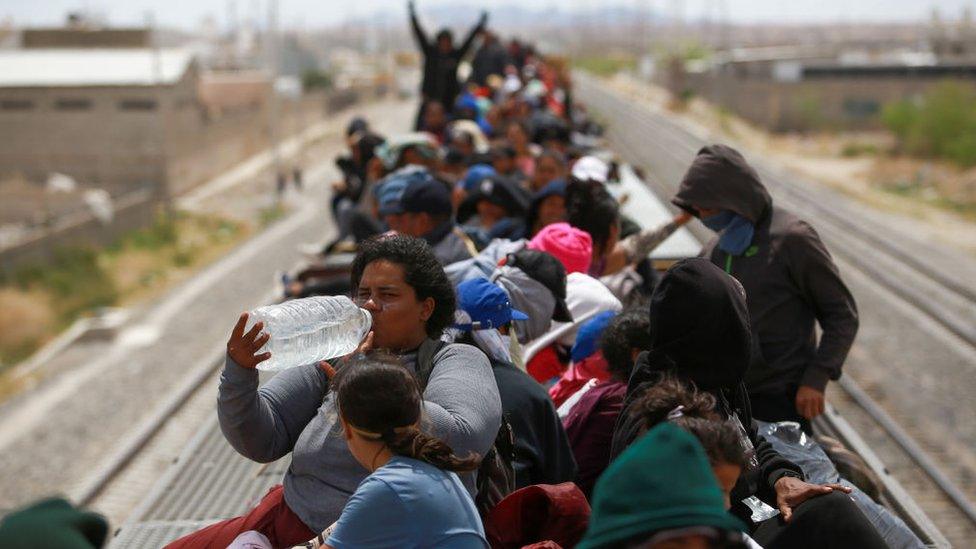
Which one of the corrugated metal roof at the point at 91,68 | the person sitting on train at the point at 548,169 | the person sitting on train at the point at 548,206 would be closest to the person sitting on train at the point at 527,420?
the person sitting on train at the point at 548,206

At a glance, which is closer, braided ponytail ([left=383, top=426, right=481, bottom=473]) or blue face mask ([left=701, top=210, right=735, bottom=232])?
braided ponytail ([left=383, top=426, right=481, bottom=473])

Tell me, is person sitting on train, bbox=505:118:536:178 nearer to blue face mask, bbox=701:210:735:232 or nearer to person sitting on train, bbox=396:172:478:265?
person sitting on train, bbox=396:172:478:265

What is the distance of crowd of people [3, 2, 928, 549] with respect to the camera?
2758mm

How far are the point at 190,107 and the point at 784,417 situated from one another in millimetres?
49537

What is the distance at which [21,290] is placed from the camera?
28.6 meters

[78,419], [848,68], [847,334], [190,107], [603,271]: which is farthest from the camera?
[848,68]

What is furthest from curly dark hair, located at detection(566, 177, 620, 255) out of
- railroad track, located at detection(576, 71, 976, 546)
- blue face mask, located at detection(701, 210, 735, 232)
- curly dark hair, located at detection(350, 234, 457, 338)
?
railroad track, located at detection(576, 71, 976, 546)

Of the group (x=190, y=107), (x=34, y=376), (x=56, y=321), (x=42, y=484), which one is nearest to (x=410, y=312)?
(x=42, y=484)

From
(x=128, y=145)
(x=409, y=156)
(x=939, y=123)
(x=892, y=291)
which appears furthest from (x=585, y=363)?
(x=128, y=145)

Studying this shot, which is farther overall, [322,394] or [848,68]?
[848,68]

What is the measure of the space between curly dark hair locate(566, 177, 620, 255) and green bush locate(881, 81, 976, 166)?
40.4 m

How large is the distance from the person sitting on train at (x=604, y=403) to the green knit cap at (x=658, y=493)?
69.6 inches

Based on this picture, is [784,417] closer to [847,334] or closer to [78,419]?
[847,334]

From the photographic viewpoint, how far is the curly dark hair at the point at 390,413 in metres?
2.86
